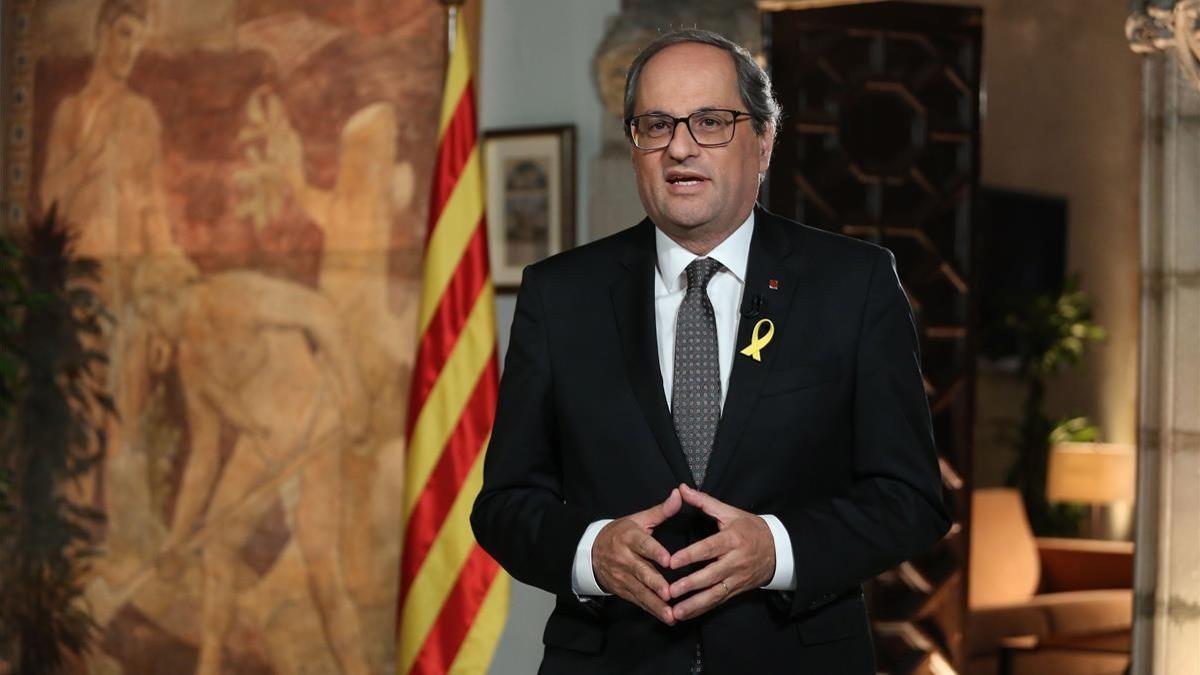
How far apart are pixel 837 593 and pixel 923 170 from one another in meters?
3.78

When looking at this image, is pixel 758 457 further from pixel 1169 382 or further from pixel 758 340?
pixel 1169 382

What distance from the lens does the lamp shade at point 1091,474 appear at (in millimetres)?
8742

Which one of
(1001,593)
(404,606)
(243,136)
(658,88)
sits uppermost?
(243,136)

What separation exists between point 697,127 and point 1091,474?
7.39 m

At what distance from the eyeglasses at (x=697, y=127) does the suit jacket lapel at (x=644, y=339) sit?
169 millimetres

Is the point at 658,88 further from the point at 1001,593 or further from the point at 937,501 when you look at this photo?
the point at 1001,593

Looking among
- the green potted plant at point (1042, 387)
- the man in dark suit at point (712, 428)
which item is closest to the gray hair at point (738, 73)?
the man in dark suit at point (712, 428)

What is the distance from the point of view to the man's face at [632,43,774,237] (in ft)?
6.33

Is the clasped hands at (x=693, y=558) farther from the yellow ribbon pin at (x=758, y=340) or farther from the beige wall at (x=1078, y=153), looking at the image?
the beige wall at (x=1078, y=153)

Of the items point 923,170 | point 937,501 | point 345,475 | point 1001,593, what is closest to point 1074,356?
point 1001,593

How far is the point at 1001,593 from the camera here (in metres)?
7.80

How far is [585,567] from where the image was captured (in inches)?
74.6

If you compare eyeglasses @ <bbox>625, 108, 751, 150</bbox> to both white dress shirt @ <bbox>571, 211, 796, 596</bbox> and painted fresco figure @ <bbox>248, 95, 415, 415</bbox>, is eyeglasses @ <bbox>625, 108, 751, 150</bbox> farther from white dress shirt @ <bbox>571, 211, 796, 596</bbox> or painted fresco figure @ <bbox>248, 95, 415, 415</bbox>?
painted fresco figure @ <bbox>248, 95, 415, 415</bbox>

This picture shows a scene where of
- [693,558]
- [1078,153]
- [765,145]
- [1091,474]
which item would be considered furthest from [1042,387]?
[693,558]
